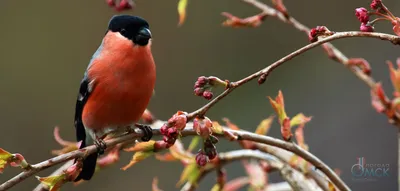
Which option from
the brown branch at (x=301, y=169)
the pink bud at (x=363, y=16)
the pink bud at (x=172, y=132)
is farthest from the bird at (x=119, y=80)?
the pink bud at (x=363, y=16)

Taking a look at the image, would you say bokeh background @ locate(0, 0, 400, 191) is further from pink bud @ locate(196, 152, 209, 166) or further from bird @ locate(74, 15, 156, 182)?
pink bud @ locate(196, 152, 209, 166)

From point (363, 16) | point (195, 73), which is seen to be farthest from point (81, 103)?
point (195, 73)

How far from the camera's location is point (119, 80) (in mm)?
1898

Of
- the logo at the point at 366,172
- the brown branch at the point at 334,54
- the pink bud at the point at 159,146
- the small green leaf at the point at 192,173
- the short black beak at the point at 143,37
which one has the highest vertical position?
the brown branch at the point at 334,54

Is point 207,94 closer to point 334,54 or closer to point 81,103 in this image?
point 334,54

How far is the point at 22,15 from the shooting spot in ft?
16.8

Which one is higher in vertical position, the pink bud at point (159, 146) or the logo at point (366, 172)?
the logo at point (366, 172)

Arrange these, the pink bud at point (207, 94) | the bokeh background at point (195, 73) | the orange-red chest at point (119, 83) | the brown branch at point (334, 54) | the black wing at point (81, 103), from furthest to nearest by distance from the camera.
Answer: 1. the bokeh background at point (195, 73)
2. the black wing at point (81, 103)
3. the orange-red chest at point (119, 83)
4. the brown branch at point (334, 54)
5. the pink bud at point (207, 94)

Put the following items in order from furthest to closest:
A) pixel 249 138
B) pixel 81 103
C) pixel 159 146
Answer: pixel 81 103
pixel 159 146
pixel 249 138

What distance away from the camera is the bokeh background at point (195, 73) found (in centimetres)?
372

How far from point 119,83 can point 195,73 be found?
256cm

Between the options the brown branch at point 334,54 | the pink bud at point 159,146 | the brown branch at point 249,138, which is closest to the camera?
the brown branch at point 249,138

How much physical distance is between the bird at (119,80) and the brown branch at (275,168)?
13.2 inches

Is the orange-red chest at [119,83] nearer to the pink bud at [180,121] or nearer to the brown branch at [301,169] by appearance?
the brown branch at [301,169]
